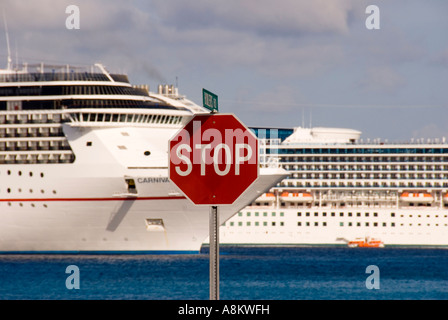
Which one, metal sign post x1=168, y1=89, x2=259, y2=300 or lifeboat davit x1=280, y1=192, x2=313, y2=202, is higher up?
metal sign post x1=168, y1=89, x2=259, y2=300

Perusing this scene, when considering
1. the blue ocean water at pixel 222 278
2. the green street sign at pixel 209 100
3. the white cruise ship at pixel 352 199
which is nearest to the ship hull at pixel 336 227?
the white cruise ship at pixel 352 199

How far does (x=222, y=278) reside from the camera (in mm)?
54969

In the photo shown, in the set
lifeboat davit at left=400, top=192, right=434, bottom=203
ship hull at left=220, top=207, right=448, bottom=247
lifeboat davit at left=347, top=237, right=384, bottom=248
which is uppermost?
lifeboat davit at left=400, top=192, right=434, bottom=203

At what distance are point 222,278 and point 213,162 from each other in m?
48.6

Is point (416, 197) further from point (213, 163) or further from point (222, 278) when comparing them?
point (213, 163)

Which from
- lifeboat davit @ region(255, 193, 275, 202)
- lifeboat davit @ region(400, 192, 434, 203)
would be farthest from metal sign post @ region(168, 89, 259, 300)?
lifeboat davit @ region(400, 192, 434, 203)

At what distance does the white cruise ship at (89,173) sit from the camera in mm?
57156

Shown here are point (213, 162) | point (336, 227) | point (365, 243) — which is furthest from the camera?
point (336, 227)

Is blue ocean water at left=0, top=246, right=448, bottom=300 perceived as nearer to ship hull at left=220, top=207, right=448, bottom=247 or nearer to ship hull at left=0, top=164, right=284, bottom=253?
ship hull at left=0, top=164, right=284, bottom=253

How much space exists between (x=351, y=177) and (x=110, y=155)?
4247cm

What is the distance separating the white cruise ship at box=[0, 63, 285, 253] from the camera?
57.2 metres

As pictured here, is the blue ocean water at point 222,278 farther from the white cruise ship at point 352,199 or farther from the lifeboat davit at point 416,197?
the lifeboat davit at point 416,197

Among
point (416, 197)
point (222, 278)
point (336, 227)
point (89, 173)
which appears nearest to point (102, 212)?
point (89, 173)
